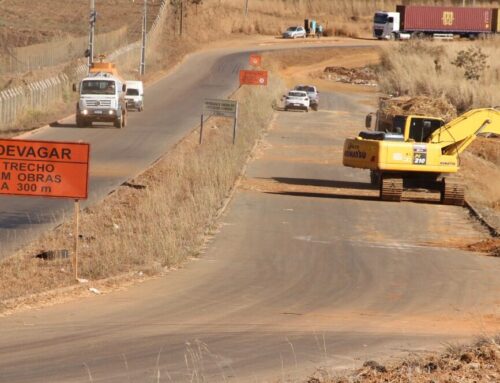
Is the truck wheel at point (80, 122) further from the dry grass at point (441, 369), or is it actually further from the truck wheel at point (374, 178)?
the dry grass at point (441, 369)

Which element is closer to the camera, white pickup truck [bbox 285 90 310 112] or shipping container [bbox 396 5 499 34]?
white pickup truck [bbox 285 90 310 112]

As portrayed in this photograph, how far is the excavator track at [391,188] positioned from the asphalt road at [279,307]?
1.82 m

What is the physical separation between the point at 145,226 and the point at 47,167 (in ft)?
20.7

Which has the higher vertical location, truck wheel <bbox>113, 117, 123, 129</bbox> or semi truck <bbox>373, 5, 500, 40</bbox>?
semi truck <bbox>373, 5, 500, 40</bbox>

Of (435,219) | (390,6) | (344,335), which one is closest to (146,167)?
(435,219)

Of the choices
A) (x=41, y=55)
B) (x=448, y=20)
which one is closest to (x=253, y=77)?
(x=41, y=55)

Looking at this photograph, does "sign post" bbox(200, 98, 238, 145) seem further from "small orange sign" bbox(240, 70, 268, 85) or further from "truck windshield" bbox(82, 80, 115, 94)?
"truck windshield" bbox(82, 80, 115, 94)

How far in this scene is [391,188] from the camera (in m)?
Result: 33.4

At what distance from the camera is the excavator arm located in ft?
111

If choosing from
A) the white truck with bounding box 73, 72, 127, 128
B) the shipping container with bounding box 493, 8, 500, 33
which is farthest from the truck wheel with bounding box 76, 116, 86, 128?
the shipping container with bounding box 493, 8, 500, 33

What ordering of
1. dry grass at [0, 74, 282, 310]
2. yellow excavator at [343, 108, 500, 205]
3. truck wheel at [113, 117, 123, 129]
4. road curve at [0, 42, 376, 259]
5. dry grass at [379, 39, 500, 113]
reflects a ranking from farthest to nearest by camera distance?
dry grass at [379, 39, 500, 113]
truck wheel at [113, 117, 123, 129]
yellow excavator at [343, 108, 500, 205]
road curve at [0, 42, 376, 259]
dry grass at [0, 74, 282, 310]

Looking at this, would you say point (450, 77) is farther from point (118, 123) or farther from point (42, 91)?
point (118, 123)

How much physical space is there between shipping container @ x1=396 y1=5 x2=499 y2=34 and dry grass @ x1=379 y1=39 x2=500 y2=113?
1493 centimetres

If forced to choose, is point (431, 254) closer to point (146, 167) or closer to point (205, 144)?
point (146, 167)
